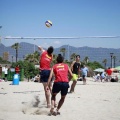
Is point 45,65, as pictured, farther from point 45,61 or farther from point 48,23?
point 48,23

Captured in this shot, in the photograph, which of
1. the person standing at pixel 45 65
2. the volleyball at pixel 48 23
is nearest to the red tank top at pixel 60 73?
the person standing at pixel 45 65

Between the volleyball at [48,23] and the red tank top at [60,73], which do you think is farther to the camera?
the volleyball at [48,23]

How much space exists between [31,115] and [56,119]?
656 millimetres

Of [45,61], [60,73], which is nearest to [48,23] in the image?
[45,61]

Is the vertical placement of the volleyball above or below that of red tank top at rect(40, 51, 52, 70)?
above

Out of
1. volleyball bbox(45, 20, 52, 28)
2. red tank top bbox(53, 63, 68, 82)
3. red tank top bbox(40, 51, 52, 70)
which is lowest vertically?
red tank top bbox(53, 63, 68, 82)

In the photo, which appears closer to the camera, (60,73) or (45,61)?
(60,73)

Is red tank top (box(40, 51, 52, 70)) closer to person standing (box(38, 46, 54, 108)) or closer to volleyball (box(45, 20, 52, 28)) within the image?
person standing (box(38, 46, 54, 108))

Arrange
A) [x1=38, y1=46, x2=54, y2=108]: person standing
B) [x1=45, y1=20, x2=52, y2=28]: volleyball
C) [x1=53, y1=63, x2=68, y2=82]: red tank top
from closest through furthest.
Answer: [x1=53, y1=63, x2=68, y2=82]: red tank top
[x1=38, y1=46, x2=54, y2=108]: person standing
[x1=45, y1=20, x2=52, y2=28]: volleyball

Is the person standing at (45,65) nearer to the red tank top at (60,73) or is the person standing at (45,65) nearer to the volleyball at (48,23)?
the red tank top at (60,73)

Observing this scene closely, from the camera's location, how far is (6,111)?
22.5 ft

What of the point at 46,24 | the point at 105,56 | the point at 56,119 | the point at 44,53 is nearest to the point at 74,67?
the point at 46,24

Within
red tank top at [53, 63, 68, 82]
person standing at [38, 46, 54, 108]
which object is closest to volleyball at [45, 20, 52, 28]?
person standing at [38, 46, 54, 108]

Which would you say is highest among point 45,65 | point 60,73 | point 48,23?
point 48,23
